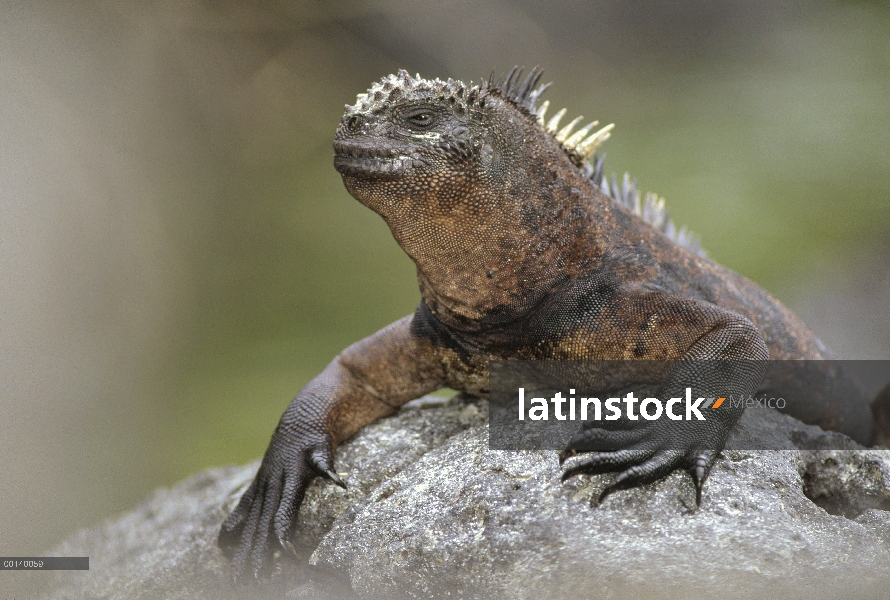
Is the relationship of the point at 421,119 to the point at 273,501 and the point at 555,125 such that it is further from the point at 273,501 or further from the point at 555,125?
the point at 273,501

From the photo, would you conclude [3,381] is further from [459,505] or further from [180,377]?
[459,505]

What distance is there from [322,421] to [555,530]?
4.22 feet

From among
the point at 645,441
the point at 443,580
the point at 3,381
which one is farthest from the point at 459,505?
the point at 3,381

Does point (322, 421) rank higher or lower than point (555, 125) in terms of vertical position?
lower

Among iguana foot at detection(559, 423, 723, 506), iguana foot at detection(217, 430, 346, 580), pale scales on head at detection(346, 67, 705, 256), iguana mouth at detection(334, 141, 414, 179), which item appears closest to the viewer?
iguana foot at detection(559, 423, 723, 506)

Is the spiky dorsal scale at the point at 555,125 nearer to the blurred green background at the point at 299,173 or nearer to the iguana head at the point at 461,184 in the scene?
the iguana head at the point at 461,184

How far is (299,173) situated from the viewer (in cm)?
852

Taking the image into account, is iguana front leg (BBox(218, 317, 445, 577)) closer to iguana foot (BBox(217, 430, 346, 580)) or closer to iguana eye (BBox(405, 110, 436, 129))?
iguana foot (BBox(217, 430, 346, 580))

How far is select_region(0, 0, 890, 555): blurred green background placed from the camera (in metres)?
6.65
